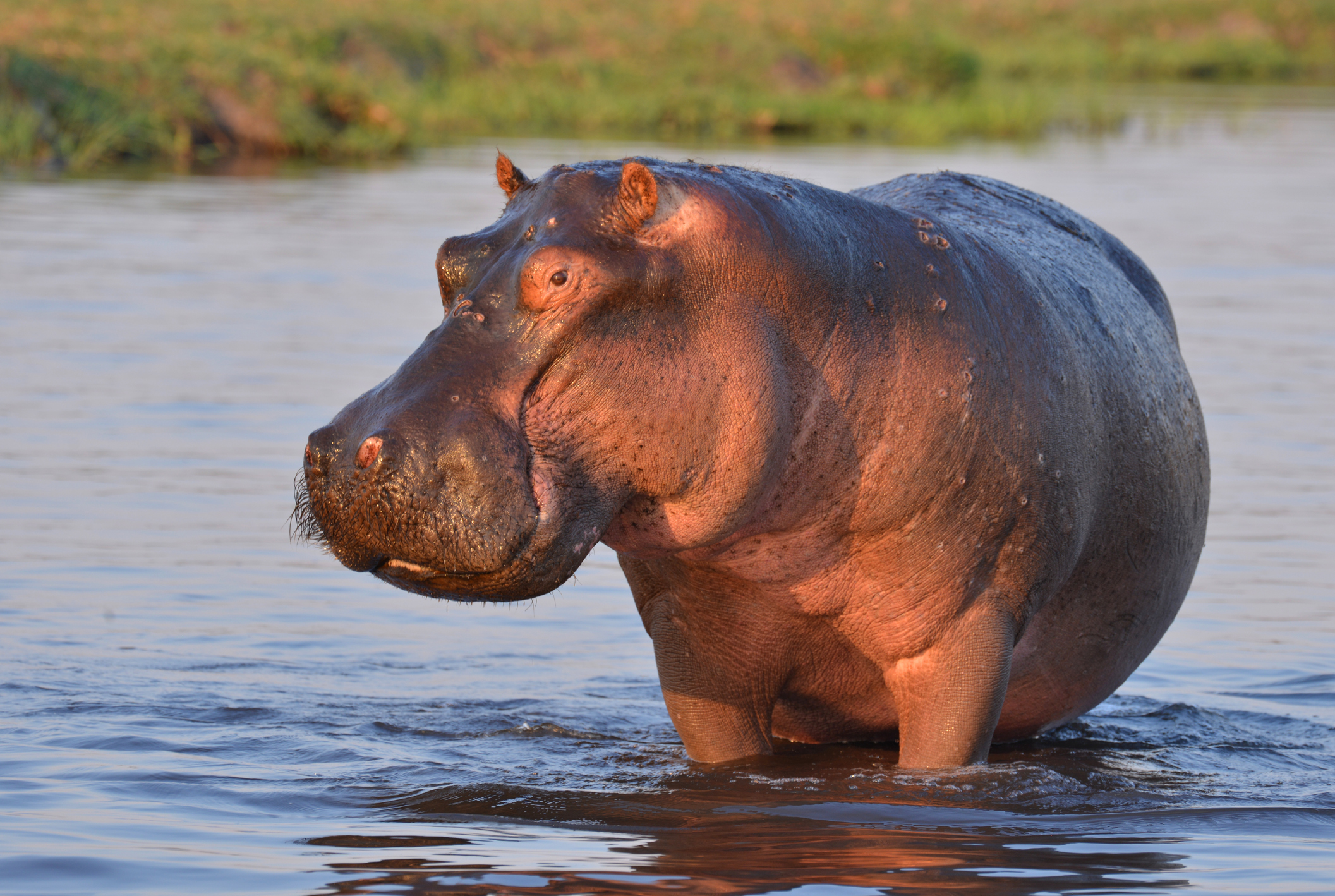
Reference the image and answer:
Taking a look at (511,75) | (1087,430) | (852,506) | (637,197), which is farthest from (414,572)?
(511,75)

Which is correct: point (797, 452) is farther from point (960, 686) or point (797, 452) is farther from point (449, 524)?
point (449, 524)

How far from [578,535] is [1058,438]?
4.12 ft

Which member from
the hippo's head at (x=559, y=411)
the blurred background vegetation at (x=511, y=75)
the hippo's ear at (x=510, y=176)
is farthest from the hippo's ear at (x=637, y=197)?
the blurred background vegetation at (x=511, y=75)

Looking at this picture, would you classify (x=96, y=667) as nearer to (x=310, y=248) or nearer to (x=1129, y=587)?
(x=1129, y=587)

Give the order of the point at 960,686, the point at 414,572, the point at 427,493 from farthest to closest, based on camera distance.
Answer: the point at 960,686 < the point at 414,572 < the point at 427,493

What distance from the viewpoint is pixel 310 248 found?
49.9ft

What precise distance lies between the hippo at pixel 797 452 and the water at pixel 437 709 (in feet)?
0.96

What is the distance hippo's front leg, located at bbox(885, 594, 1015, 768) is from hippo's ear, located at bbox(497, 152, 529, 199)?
1293mm

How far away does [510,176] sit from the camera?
3.92m

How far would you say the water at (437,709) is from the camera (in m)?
3.84

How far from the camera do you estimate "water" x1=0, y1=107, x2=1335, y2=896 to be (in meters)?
3.84

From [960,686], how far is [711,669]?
1.91 feet

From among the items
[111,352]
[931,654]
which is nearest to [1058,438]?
[931,654]

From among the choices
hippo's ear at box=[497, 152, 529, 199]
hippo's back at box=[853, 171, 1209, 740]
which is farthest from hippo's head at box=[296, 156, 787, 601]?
hippo's back at box=[853, 171, 1209, 740]
